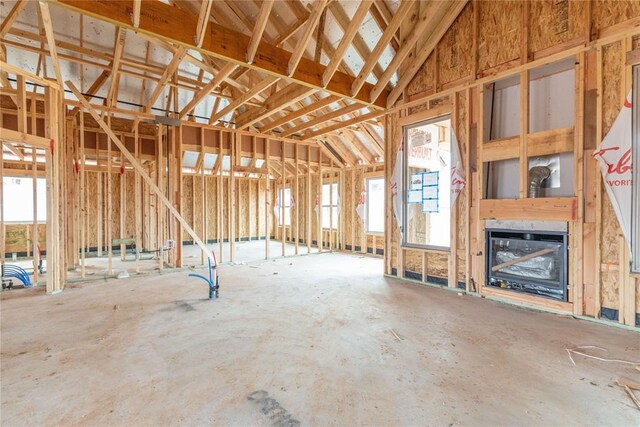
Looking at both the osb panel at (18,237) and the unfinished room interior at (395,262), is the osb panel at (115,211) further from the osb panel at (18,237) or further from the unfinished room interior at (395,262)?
the unfinished room interior at (395,262)

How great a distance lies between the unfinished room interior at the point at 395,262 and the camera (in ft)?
6.90

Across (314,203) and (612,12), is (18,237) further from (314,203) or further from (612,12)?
(612,12)

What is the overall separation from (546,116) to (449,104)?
1354mm

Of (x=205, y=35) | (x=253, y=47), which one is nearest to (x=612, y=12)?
(x=253, y=47)

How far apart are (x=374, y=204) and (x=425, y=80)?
433 centimetres

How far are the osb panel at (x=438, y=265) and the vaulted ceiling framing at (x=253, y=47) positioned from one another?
9.82ft

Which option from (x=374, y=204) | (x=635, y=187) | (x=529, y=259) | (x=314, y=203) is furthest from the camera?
(x=314, y=203)

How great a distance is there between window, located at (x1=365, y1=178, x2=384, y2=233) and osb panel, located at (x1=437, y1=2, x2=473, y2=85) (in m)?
4.16

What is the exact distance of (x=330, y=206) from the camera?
9688 millimetres

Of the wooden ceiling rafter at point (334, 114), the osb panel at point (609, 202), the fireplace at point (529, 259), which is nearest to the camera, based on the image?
the osb panel at point (609, 202)

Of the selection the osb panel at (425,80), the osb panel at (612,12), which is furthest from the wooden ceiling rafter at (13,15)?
the osb panel at (612,12)

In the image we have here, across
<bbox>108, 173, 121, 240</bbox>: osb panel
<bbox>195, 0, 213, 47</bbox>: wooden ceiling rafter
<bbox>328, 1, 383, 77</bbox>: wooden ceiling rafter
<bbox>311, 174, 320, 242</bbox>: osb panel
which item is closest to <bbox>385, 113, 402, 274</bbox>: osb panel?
<bbox>328, 1, 383, 77</bbox>: wooden ceiling rafter

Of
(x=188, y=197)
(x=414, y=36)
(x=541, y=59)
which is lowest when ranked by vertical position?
(x=188, y=197)

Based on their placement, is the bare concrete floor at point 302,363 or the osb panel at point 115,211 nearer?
the bare concrete floor at point 302,363
